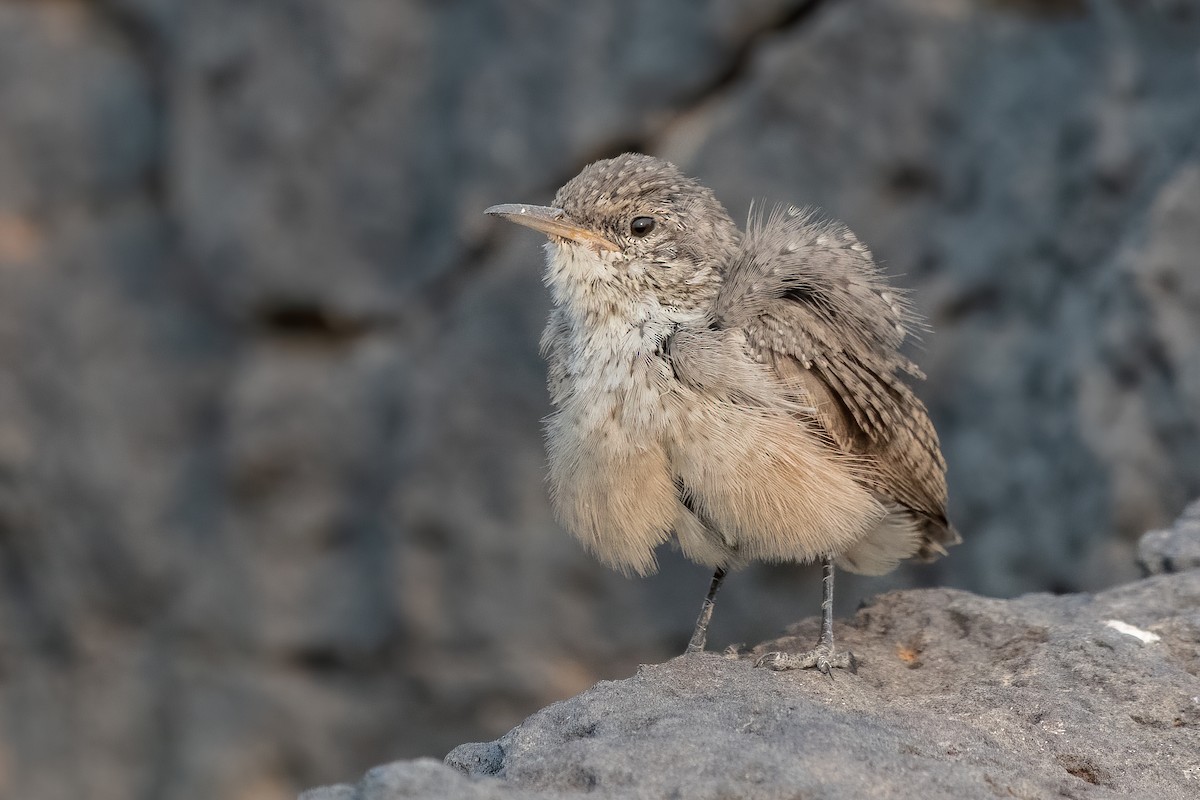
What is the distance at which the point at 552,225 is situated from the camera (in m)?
4.70

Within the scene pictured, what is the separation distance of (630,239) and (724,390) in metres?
0.81

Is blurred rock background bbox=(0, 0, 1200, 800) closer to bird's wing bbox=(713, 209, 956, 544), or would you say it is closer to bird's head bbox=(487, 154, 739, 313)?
bird's wing bbox=(713, 209, 956, 544)

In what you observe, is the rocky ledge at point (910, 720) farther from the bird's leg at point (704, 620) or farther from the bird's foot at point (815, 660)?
the bird's leg at point (704, 620)

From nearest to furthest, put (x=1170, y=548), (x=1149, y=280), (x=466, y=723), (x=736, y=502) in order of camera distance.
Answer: (x=736, y=502)
(x=1170, y=548)
(x=1149, y=280)
(x=466, y=723)

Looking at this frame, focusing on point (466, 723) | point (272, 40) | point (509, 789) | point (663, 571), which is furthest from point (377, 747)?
point (509, 789)

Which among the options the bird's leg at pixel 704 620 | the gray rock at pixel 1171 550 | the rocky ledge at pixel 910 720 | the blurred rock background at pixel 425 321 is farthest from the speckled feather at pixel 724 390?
the blurred rock background at pixel 425 321

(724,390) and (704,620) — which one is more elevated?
(724,390)

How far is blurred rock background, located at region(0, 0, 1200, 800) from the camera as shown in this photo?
22.2 ft

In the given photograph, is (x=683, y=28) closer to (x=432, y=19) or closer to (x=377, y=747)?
(x=432, y=19)

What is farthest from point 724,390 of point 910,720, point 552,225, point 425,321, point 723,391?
point 425,321

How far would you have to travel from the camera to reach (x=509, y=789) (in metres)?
2.96

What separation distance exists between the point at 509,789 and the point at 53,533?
290 inches

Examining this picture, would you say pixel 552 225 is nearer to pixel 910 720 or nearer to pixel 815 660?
pixel 815 660

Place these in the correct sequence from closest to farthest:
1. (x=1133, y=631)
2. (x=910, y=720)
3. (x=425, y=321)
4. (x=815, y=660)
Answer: (x=910, y=720), (x=815, y=660), (x=1133, y=631), (x=425, y=321)
